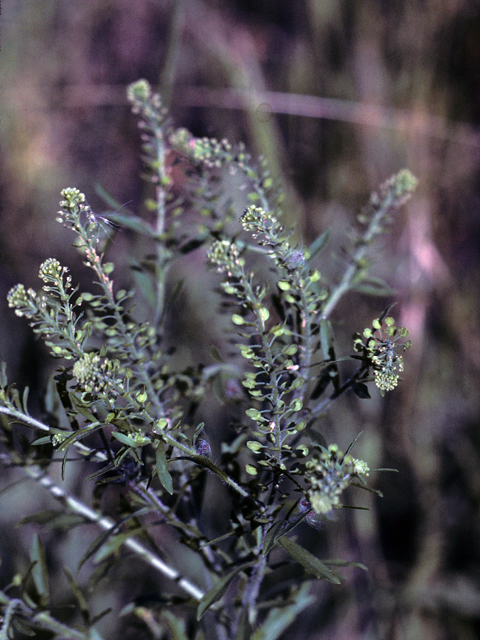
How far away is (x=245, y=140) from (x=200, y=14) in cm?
47

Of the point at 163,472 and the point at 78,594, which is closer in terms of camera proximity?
the point at 163,472

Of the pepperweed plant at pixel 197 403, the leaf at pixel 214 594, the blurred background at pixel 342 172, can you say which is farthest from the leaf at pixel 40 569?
the blurred background at pixel 342 172

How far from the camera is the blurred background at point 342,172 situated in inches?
46.0

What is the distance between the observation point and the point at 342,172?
55.9 inches

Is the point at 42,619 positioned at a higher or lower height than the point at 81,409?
lower

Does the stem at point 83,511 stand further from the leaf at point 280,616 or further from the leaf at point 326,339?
the leaf at point 326,339

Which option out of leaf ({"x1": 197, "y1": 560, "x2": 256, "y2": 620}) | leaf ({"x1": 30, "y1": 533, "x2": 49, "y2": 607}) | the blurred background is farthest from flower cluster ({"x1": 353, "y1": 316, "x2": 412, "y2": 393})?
the blurred background

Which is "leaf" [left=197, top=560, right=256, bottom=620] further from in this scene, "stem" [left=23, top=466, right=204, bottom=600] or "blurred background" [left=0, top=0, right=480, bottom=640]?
"blurred background" [left=0, top=0, right=480, bottom=640]

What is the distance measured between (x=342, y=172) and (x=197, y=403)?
1.01m

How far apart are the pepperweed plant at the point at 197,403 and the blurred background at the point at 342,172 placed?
0.47 m

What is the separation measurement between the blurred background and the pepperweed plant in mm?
472

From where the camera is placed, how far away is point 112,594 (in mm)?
1120

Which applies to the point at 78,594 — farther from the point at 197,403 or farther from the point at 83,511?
the point at 197,403

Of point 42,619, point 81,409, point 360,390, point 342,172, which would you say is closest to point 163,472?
point 81,409
